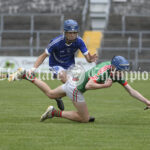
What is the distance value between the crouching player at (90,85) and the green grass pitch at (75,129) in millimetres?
175

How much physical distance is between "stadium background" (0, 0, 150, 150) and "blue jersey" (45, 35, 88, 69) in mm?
1111

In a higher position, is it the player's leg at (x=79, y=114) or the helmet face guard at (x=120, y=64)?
the helmet face guard at (x=120, y=64)

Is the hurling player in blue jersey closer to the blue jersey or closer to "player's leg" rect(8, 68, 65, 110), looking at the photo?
the blue jersey

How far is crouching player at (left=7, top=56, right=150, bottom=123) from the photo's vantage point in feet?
27.3

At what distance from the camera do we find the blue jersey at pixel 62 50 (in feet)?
35.4

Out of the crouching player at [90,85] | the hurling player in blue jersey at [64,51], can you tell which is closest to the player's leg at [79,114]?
the crouching player at [90,85]

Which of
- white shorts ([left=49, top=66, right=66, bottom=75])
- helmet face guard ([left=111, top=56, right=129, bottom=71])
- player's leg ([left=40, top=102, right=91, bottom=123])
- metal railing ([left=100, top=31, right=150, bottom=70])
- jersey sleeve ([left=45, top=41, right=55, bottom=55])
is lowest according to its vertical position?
metal railing ([left=100, top=31, right=150, bottom=70])

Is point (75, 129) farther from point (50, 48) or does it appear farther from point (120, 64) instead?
point (50, 48)

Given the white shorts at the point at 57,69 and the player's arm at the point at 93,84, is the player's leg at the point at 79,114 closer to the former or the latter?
the player's arm at the point at 93,84

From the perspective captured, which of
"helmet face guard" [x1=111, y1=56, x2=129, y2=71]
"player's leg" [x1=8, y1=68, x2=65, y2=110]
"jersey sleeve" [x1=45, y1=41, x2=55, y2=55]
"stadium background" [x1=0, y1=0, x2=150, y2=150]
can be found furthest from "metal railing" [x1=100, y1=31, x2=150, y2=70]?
"helmet face guard" [x1=111, y1=56, x2=129, y2=71]

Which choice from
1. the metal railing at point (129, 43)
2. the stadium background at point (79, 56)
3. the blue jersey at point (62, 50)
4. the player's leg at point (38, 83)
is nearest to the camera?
the stadium background at point (79, 56)

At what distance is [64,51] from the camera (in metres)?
11.2

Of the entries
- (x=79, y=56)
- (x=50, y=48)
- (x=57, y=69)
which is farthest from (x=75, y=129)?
(x=79, y=56)

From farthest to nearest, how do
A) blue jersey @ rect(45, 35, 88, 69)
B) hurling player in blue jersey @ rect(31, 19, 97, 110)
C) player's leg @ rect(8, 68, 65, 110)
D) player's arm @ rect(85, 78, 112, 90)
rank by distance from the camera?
1. blue jersey @ rect(45, 35, 88, 69)
2. hurling player in blue jersey @ rect(31, 19, 97, 110)
3. player's leg @ rect(8, 68, 65, 110)
4. player's arm @ rect(85, 78, 112, 90)
